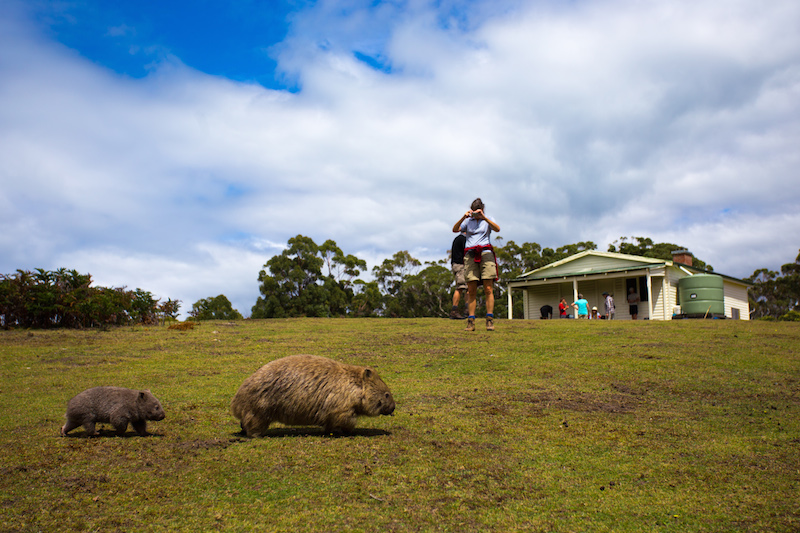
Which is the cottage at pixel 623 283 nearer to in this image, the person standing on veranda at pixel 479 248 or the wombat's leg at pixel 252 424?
the person standing on veranda at pixel 479 248

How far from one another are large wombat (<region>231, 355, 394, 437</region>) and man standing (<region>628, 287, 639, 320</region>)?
31.6m

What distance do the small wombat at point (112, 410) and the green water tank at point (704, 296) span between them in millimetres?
31997

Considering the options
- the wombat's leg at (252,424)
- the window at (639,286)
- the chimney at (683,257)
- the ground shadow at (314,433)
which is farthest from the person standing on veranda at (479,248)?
the chimney at (683,257)

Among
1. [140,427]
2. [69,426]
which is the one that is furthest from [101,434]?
[140,427]

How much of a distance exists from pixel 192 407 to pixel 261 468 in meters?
2.98

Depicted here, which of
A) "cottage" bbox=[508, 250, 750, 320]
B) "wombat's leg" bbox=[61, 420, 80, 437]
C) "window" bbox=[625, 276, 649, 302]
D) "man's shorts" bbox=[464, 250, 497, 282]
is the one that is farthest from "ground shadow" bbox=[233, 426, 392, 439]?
"window" bbox=[625, 276, 649, 302]

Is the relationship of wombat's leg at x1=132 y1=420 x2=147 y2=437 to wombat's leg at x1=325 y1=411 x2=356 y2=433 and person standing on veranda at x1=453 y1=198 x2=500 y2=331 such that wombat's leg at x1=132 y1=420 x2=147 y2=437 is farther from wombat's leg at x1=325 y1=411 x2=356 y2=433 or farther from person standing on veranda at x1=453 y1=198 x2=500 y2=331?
person standing on veranda at x1=453 y1=198 x2=500 y2=331

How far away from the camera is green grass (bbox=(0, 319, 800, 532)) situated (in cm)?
374

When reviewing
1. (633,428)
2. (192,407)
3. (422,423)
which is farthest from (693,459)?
(192,407)

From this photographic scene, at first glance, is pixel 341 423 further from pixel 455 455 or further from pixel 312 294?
pixel 312 294

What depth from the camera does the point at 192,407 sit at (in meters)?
7.18

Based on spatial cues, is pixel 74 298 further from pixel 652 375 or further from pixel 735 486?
pixel 735 486

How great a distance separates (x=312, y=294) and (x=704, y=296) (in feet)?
93.6

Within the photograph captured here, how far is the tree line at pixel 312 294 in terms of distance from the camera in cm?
1691
